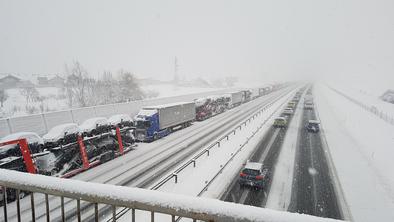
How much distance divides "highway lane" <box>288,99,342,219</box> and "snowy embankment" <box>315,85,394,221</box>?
96 cm

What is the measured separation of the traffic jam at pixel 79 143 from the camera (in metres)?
15.0

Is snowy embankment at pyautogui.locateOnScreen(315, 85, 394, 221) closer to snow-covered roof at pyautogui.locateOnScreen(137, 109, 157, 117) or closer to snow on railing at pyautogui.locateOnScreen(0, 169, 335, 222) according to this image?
snow on railing at pyautogui.locateOnScreen(0, 169, 335, 222)

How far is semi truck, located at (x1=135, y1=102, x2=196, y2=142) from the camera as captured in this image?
28.7m

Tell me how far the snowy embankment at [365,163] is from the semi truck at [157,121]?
62.1ft

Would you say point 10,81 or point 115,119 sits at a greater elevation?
point 10,81

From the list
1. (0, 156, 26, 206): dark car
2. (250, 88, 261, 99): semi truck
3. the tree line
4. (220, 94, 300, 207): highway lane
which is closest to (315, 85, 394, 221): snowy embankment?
(220, 94, 300, 207): highway lane

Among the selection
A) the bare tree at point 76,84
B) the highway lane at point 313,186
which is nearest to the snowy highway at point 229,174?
the highway lane at point 313,186

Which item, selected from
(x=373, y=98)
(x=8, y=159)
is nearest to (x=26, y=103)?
(x=8, y=159)

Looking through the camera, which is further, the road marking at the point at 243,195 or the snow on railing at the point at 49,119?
the snow on railing at the point at 49,119

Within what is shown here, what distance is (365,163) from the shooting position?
72.2ft

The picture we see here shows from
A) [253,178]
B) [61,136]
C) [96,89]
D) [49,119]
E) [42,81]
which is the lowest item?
[253,178]

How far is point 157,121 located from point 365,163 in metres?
21.5

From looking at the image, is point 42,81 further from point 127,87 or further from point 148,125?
point 148,125

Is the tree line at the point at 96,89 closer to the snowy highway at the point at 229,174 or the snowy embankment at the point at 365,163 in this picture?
the snowy highway at the point at 229,174
